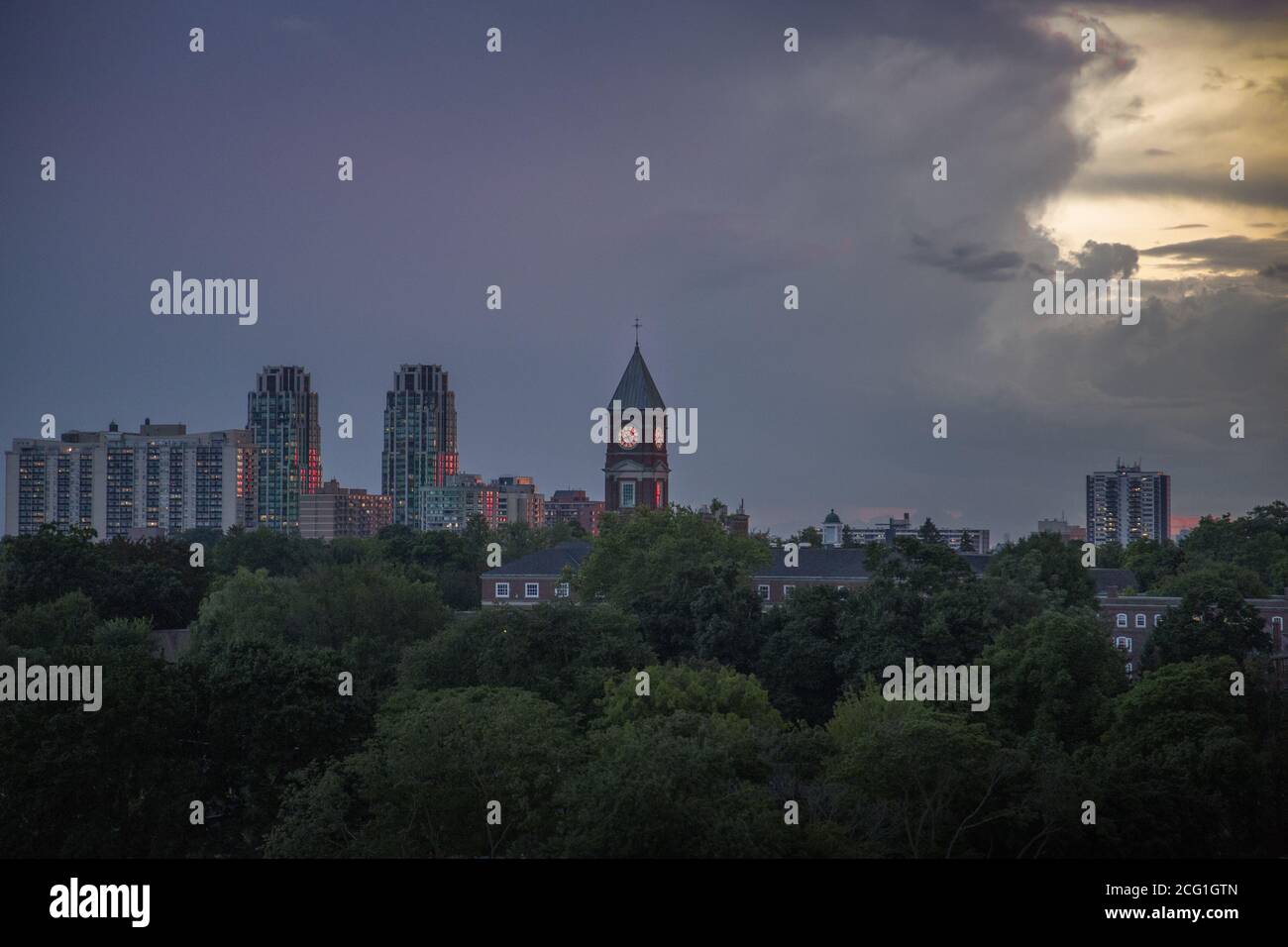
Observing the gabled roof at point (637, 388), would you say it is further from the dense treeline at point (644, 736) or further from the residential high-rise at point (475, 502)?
the dense treeline at point (644, 736)

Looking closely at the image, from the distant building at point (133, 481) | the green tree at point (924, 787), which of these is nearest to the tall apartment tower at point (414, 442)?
the distant building at point (133, 481)

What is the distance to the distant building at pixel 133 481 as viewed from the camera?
50.6 meters

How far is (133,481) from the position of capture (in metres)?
63.4

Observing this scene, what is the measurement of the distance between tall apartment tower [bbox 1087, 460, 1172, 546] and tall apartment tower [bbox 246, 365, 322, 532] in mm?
47416

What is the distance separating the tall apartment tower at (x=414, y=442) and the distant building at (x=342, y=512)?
161 cm

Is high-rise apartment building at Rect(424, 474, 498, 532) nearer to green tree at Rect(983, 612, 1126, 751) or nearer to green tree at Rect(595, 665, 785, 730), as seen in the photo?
green tree at Rect(983, 612, 1126, 751)

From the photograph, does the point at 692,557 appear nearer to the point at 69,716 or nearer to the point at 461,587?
the point at 461,587

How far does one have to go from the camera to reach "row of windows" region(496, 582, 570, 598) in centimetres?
4900

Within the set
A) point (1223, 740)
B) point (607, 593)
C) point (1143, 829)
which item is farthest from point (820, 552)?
point (1143, 829)

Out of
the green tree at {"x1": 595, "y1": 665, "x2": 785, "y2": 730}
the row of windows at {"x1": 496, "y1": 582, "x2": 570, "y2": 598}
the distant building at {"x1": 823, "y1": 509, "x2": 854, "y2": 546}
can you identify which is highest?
the distant building at {"x1": 823, "y1": 509, "x2": 854, "y2": 546}

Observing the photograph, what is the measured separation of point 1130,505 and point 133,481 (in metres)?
51.1

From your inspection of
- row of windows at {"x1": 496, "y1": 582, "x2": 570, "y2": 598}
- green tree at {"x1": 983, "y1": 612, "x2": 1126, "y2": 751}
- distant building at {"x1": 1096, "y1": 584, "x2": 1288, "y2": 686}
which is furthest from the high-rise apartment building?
green tree at {"x1": 983, "y1": 612, "x2": 1126, "y2": 751}
